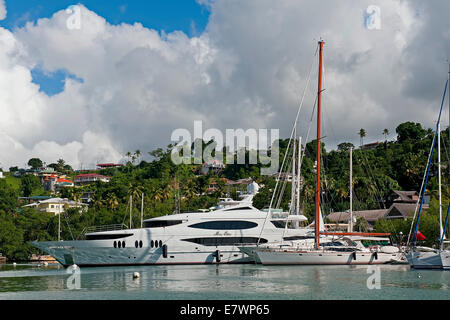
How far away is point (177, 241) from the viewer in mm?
42406

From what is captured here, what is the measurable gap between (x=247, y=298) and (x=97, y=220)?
161 ft

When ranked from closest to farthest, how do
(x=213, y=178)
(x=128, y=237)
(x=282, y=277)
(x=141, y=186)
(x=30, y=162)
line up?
(x=282, y=277), (x=128, y=237), (x=141, y=186), (x=213, y=178), (x=30, y=162)

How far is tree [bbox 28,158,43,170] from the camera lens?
7372 inches

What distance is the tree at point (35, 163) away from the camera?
187 meters

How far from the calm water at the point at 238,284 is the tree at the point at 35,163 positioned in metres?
160

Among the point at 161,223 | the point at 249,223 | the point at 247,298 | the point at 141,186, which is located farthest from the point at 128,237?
the point at 141,186

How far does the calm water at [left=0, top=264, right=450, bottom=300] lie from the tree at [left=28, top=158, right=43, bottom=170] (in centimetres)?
15966

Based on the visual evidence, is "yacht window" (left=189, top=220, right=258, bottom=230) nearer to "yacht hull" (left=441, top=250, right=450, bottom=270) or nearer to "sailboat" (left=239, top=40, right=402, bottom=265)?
"sailboat" (left=239, top=40, right=402, bottom=265)

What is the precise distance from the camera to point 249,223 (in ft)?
142

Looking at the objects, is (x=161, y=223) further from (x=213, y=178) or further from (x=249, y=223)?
(x=213, y=178)

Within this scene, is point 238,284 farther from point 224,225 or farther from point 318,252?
point 224,225

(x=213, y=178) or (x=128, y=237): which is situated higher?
(x=213, y=178)
